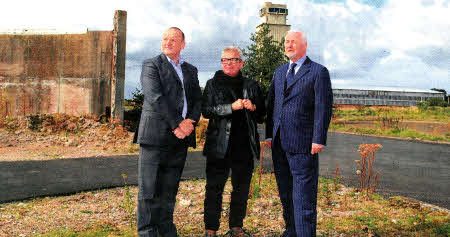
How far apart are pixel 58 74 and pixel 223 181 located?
1100cm

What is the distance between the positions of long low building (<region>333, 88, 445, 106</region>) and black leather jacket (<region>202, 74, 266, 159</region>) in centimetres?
4913

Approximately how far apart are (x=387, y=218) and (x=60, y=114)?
11.1 m

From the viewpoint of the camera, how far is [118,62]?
12422mm

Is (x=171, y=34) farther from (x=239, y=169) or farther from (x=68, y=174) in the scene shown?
(x=68, y=174)

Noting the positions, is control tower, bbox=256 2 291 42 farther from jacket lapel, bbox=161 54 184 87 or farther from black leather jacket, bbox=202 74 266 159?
jacket lapel, bbox=161 54 184 87

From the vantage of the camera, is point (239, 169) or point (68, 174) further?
point (68, 174)

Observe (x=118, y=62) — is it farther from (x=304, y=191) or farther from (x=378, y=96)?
(x=378, y=96)

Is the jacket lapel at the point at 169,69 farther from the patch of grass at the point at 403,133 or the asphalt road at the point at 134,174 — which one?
the patch of grass at the point at 403,133

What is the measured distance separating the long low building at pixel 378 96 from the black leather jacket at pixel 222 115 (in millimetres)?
49131

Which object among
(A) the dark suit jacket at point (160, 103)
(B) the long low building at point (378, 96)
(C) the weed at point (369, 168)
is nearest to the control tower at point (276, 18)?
(B) the long low building at point (378, 96)

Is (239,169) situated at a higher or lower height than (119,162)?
higher

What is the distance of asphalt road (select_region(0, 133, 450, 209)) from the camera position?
244 inches

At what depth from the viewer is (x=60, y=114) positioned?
41.9ft

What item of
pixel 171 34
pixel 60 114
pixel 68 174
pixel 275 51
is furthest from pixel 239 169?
pixel 275 51
